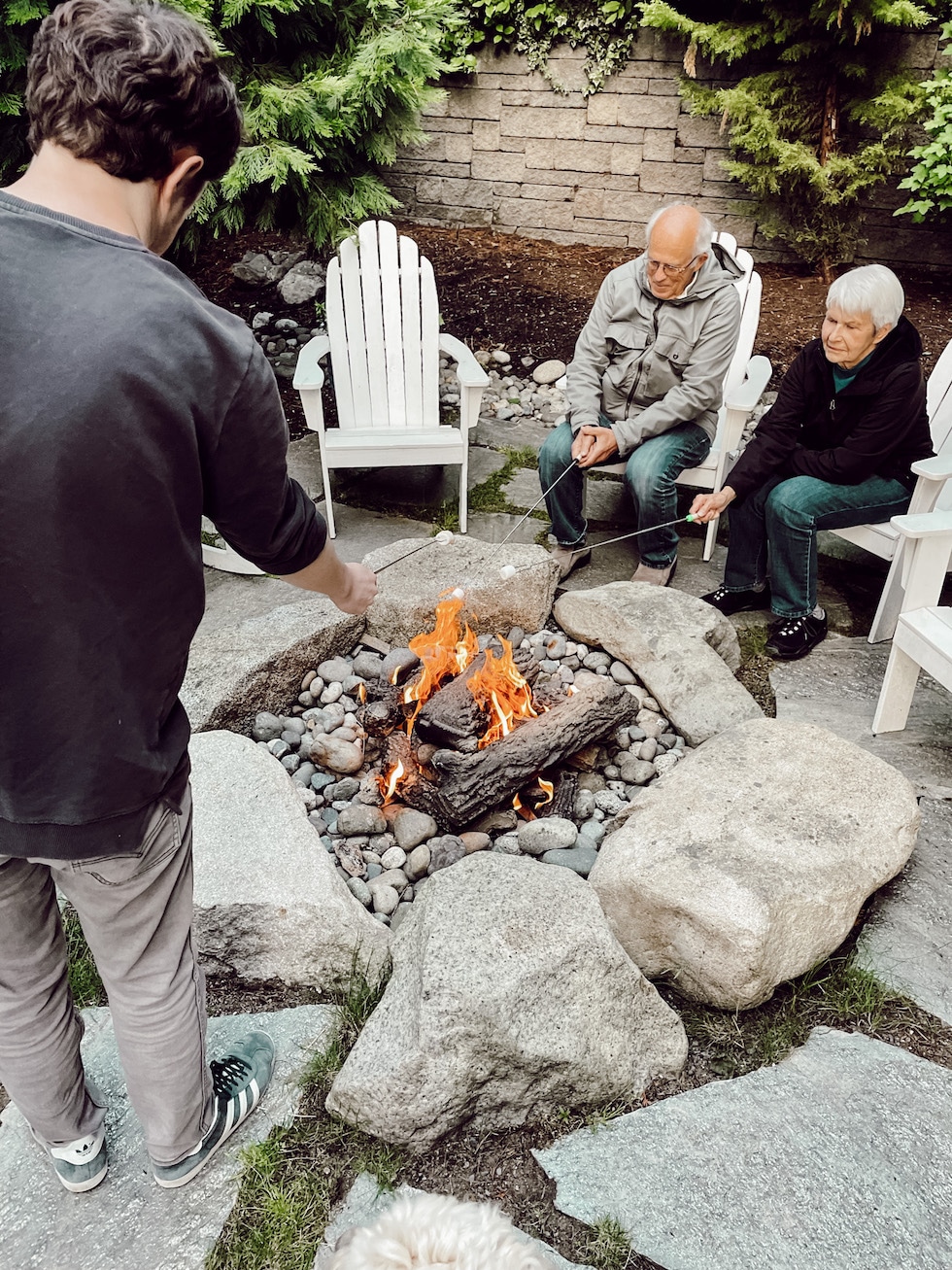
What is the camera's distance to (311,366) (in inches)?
169

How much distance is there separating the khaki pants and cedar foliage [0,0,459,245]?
3.99 meters

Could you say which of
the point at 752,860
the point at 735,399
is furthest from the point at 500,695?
the point at 735,399

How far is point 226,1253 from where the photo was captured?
1.70 m

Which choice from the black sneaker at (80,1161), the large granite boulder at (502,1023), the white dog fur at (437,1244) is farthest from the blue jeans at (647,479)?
A: the white dog fur at (437,1244)

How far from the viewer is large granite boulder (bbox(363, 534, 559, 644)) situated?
11.4ft

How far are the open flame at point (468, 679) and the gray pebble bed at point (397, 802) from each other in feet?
0.24

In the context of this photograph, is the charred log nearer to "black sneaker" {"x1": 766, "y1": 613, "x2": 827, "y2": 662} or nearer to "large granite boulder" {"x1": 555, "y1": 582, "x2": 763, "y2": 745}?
"large granite boulder" {"x1": 555, "y1": 582, "x2": 763, "y2": 745}

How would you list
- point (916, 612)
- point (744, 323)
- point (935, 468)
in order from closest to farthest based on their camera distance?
point (916, 612)
point (935, 468)
point (744, 323)

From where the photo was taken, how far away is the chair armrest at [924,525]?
2941 millimetres

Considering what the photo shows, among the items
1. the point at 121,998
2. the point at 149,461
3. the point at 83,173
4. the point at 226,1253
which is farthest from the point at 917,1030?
the point at 83,173

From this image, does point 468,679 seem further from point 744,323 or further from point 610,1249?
point 744,323

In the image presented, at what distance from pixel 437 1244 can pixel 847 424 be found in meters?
3.29

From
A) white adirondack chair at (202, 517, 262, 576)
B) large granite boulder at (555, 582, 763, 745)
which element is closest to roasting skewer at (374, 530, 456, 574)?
large granite boulder at (555, 582, 763, 745)

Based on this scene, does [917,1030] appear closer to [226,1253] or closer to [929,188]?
[226,1253]
